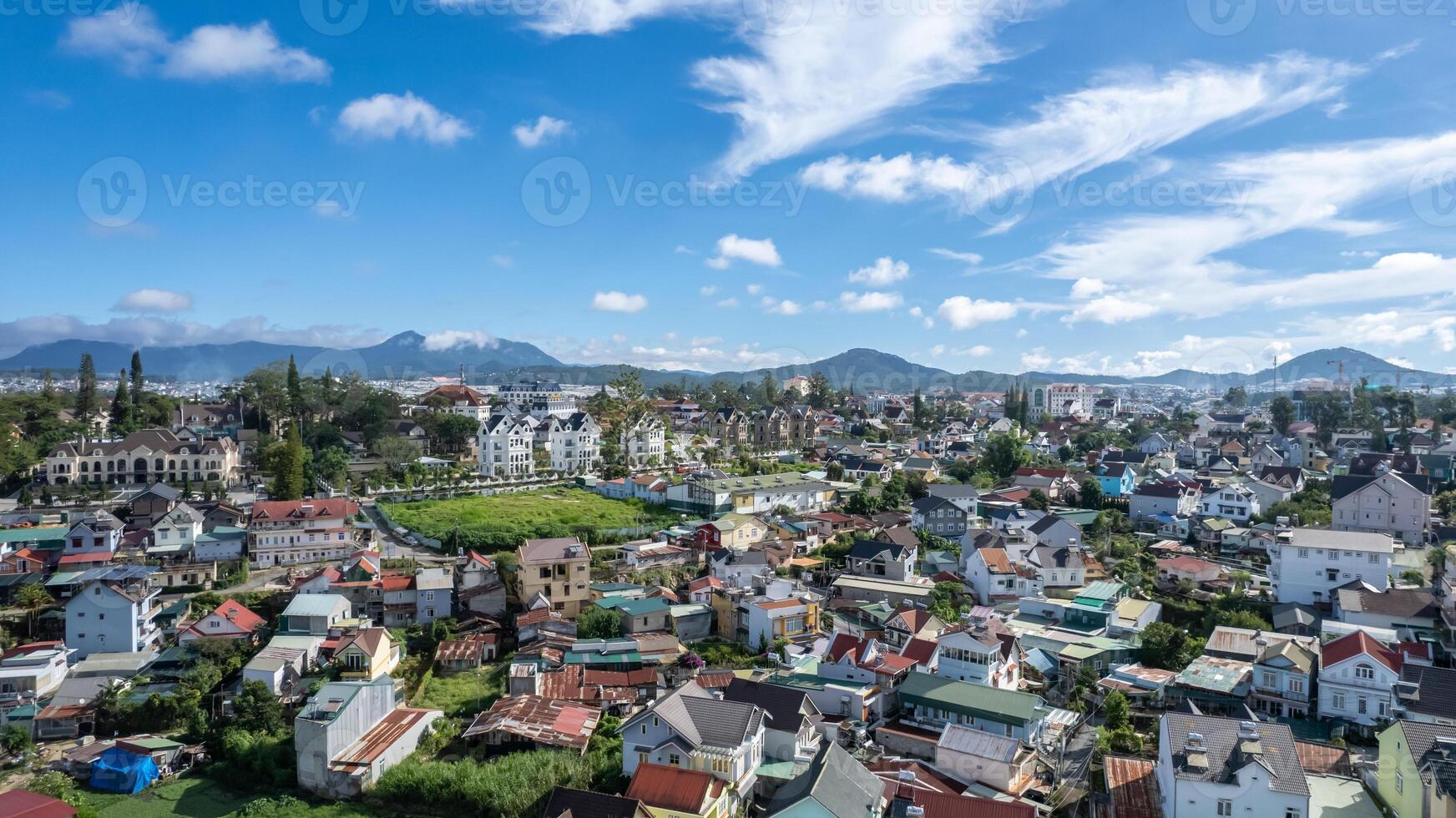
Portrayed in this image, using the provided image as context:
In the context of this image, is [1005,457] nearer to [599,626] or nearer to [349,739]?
[599,626]

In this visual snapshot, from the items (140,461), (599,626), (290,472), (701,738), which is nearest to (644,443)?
(290,472)

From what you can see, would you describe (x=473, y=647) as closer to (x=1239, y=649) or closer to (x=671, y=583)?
(x=671, y=583)

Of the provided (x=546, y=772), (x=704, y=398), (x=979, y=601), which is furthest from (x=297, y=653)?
(x=704, y=398)

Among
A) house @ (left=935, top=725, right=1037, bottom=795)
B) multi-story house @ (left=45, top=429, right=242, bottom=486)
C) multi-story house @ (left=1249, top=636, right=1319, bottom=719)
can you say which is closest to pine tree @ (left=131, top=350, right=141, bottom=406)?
multi-story house @ (left=45, top=429, right=242, bottom=486)

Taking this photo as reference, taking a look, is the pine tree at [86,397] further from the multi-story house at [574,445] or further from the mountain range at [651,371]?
the mountain range at [651,371]

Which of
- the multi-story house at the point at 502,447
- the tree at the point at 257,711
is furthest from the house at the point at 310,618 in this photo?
the multi-story house at the point at 502,447

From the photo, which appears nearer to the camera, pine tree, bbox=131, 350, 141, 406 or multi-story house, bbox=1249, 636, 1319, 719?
multi-story house, bbox=1249, 636, 1319, 719

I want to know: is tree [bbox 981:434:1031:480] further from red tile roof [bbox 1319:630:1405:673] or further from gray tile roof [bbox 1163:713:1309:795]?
gray tile roof [bbox 1163:713:1309:795]
